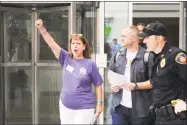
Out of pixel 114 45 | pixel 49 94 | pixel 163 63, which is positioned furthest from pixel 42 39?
pixel 163 63

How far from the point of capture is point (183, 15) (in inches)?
238

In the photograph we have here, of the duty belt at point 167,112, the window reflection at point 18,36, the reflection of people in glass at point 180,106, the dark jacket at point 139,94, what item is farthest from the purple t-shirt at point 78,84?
the window reflection at point 18,36

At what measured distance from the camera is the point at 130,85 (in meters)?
4.21

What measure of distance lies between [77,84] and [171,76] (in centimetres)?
101

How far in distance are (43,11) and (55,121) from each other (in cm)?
179

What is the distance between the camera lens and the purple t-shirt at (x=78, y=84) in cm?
409

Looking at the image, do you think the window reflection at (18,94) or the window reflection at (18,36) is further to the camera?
the window reflection at (18,94)

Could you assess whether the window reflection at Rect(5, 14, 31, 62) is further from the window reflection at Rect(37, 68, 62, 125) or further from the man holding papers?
the man holding papers

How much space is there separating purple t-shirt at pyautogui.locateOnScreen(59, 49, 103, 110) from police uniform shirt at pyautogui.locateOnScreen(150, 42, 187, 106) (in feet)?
2.67

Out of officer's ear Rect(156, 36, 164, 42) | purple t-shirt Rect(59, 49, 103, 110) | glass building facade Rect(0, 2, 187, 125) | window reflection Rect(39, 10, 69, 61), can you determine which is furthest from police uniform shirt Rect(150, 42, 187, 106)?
window reflection Rect(39, 10, 69, 61)

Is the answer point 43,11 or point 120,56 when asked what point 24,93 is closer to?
point 43,11

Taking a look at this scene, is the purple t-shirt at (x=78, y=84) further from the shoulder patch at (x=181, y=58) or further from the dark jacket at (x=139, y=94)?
the shoulder patch at (x=181, y=58)

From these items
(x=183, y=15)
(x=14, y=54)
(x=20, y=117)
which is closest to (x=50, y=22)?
(x=14, y=54)

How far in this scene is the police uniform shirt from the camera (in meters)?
3.47
